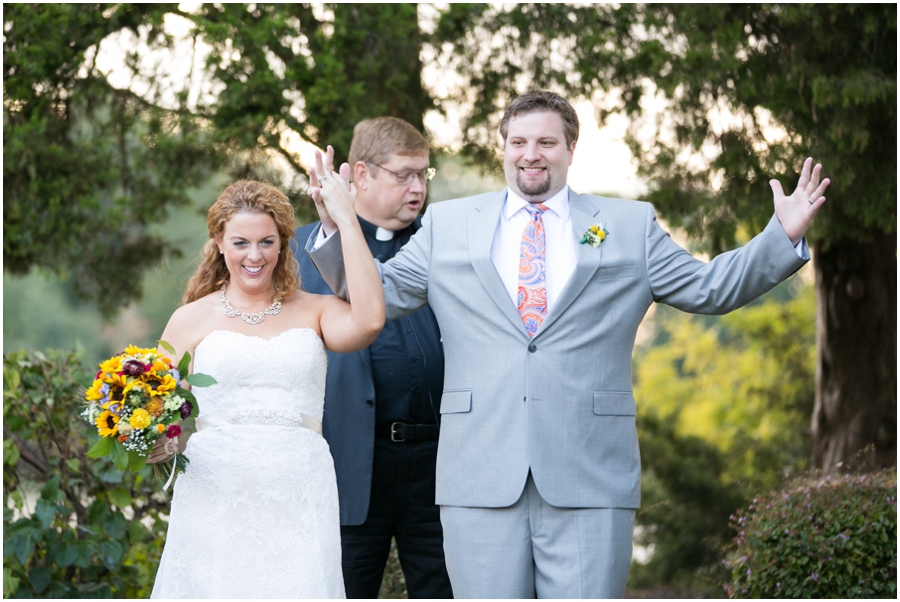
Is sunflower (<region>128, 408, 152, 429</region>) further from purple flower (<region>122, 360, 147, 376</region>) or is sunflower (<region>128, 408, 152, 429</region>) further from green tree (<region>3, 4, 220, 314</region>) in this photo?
green tree (<region>3, 4, 220, 314</region>)

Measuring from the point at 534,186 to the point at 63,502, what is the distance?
126 inches

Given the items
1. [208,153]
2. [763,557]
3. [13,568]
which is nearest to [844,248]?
[763,557]

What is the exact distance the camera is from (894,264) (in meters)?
7.39

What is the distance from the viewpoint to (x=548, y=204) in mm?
3533

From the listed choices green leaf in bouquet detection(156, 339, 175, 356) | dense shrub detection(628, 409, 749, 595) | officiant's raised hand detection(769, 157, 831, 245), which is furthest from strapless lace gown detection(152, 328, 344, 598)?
dense shrub detection(628, 409, 749, 595)

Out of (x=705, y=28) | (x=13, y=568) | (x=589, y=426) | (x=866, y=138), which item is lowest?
(x=13, y=568)

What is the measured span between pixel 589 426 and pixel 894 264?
16.3 feet

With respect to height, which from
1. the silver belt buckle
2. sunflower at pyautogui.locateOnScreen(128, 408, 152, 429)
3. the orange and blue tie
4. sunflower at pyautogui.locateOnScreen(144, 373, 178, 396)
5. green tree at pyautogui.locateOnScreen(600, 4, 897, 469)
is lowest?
the silver belt buckle

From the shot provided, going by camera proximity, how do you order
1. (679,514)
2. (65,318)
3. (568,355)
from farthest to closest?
(65,318)
(679,514)
(568,355)

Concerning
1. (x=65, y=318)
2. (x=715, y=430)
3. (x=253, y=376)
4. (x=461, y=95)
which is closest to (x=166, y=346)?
(x=253, y=376)

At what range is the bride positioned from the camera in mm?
3363

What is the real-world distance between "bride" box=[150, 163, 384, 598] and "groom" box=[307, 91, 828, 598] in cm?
22

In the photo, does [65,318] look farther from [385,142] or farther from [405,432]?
[405,432]

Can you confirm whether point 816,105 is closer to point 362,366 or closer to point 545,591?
point 362,366
